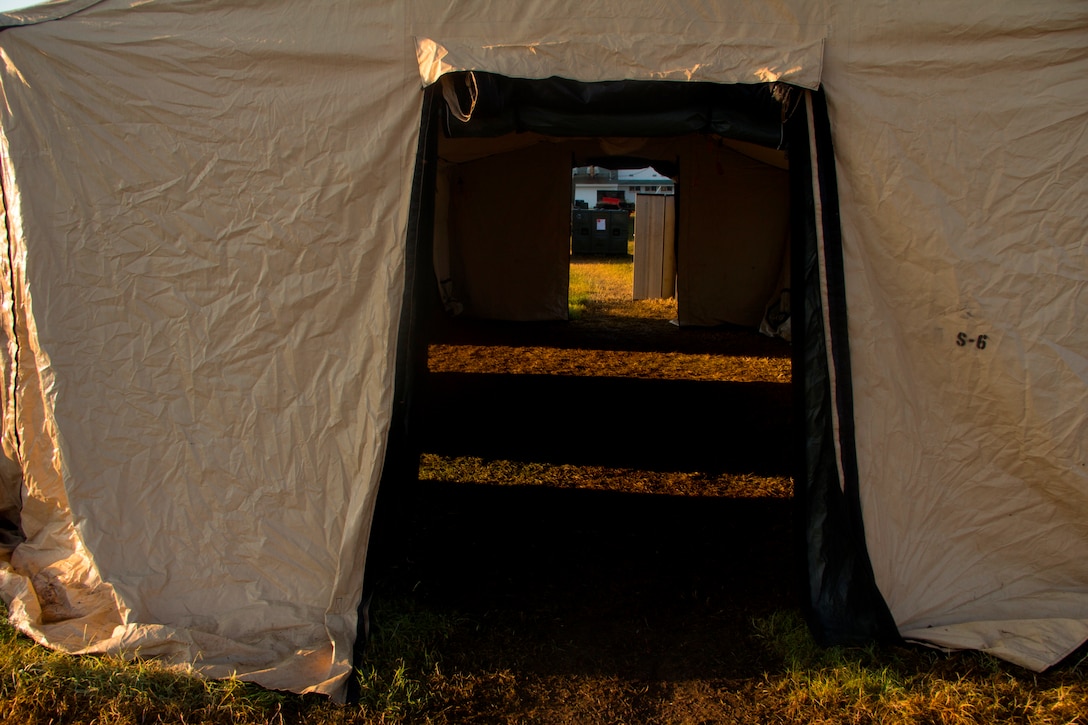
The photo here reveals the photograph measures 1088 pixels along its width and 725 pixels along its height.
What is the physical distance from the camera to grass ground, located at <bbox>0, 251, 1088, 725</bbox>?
2.30 metres

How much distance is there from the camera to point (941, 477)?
2617 mm

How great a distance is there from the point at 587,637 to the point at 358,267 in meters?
1.52

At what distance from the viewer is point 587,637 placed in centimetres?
275

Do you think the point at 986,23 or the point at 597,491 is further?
the point at 597,491

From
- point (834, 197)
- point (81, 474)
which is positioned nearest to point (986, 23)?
point (834, 197)

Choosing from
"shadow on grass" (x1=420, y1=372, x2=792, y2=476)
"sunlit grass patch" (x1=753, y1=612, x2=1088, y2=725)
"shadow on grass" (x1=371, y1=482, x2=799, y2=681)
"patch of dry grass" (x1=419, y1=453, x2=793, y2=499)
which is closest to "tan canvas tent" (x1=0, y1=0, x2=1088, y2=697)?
"sunlit grass patch" (x1=753, y1=612, x2=1088, y2=725)

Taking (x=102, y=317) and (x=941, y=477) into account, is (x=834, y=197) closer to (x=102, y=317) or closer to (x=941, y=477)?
(x=941, y=477)

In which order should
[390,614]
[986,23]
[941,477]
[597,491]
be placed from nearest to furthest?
[986,23] < [941,477] < [390,614] < [597,491]

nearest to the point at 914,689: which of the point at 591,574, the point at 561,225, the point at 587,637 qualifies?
the point at 587,637

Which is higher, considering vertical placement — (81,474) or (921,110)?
(921,110)

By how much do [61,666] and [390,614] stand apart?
1.03 meters

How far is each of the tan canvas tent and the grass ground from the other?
14cm

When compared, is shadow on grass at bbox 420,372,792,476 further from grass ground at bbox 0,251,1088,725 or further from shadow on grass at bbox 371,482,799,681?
shadow on grass at bbox 371,482,799,681

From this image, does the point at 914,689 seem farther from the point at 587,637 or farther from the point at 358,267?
the point at 358,267
